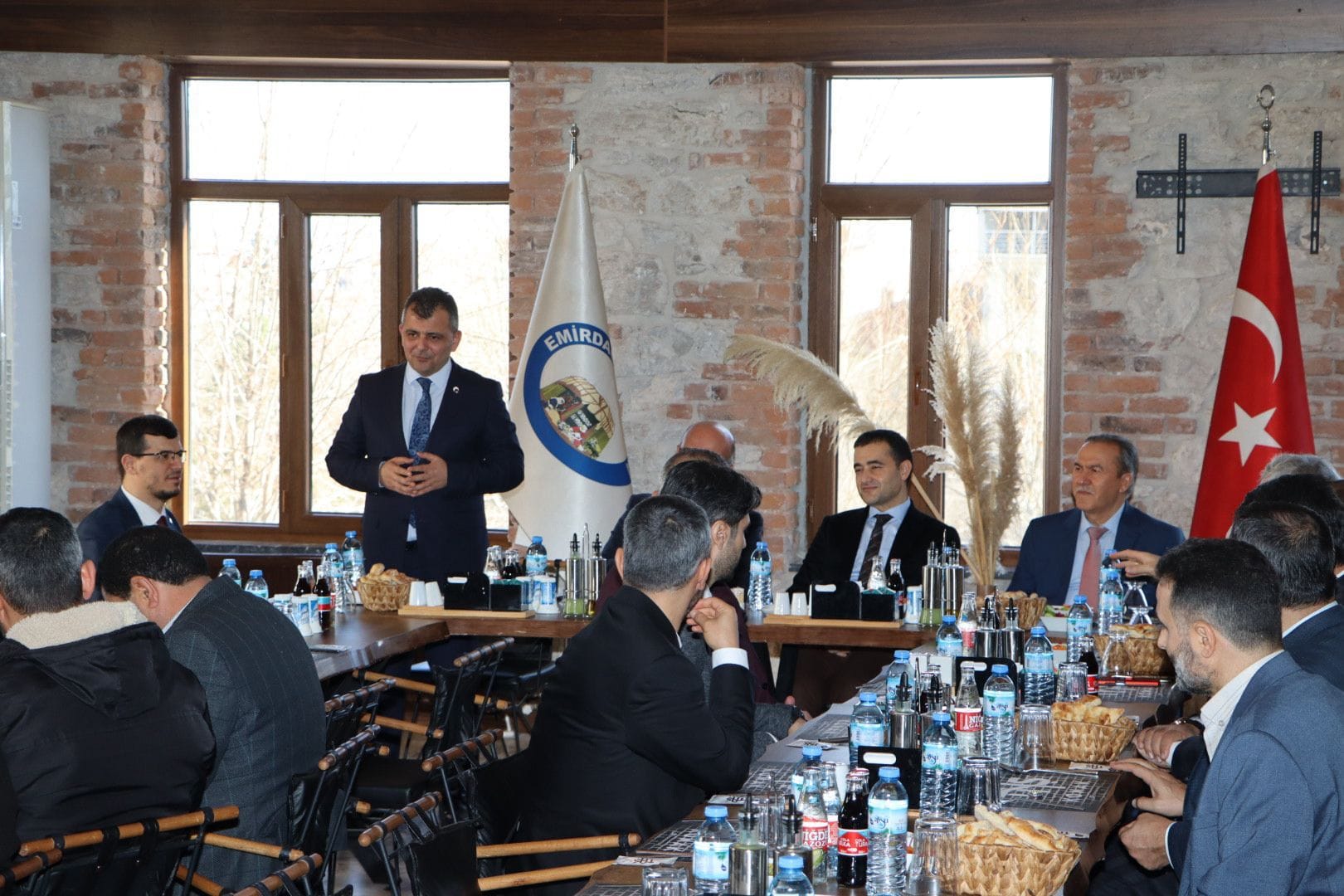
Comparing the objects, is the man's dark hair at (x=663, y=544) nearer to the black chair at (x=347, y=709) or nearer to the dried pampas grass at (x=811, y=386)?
the black chair at (x=347, y=709)

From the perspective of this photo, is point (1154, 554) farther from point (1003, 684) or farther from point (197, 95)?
point (197, 95)

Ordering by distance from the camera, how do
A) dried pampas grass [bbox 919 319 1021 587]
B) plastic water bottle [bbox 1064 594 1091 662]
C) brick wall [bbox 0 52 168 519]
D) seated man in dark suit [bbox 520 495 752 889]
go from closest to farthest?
seated man in dark suit [bbox 520 495 752 889] → plastic water bottle [bbox 1064 594 1091 662] → dried pampas grass [bbox 919 319 1021 587] → brick wall [bbox 0 52 168 519]

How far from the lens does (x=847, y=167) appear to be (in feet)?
24.2

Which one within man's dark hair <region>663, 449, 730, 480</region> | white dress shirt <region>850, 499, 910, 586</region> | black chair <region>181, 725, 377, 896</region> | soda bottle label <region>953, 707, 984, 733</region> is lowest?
black chair <region>181, 725, 377, 896</region>

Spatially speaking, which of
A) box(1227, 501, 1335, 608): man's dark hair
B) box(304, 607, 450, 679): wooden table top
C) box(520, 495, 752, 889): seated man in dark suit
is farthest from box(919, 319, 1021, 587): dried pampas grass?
box(520, 495, 752, 889): seated man in dark suit

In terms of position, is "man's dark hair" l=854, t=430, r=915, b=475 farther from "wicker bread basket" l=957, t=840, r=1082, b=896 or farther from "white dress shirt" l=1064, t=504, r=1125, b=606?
"wicker bread basket" l=957, t=840, r=1082, b=896

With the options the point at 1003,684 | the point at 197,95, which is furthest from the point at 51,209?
the point at 1003,684

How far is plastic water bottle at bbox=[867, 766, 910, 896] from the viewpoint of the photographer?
102 inches

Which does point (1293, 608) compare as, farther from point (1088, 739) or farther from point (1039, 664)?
point (1039, 664)

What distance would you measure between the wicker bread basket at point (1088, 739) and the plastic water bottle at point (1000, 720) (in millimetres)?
148

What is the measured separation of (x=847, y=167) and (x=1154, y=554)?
2.63 meters

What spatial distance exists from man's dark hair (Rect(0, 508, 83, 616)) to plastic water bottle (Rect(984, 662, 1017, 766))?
2.05m

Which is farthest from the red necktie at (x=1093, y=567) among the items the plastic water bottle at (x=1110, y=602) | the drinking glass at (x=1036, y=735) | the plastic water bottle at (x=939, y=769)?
the plastic water bottle at (x=939, y=769)

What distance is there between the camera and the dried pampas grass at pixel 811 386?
22.1 ft
